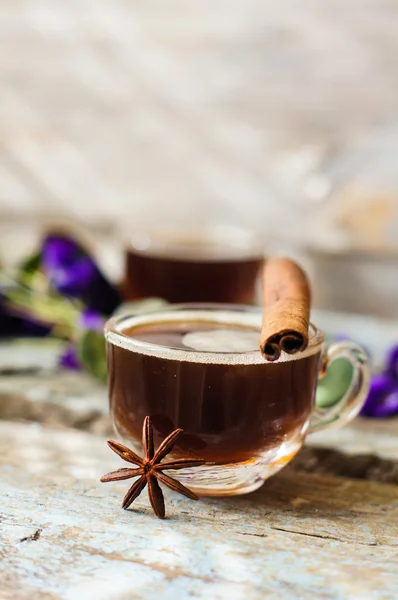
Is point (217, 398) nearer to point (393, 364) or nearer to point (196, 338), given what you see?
point (196, 338)

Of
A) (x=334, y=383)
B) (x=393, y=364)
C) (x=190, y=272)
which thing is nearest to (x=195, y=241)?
(x=190, y=272)

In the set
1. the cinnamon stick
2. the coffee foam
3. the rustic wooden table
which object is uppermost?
the cinnamon stick

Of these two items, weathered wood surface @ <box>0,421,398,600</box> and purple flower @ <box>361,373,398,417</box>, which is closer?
weathered wood surface @ <box>0,421,398,600</box>

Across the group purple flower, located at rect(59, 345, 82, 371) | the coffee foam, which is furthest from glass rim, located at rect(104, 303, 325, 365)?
purple flower, located at rect(59, 345, 82, 371)

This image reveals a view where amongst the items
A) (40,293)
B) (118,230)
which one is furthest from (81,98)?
(40,293)

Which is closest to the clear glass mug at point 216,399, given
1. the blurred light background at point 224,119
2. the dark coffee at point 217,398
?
the dark coffee at point 217,398

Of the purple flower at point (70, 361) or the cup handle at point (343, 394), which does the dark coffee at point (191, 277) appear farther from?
the cup handle at point (343, 394)

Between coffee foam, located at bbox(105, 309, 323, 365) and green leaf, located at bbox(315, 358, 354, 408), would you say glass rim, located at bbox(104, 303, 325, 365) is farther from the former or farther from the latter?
green leaf, located at bbox(315, 358, 354, 408)
